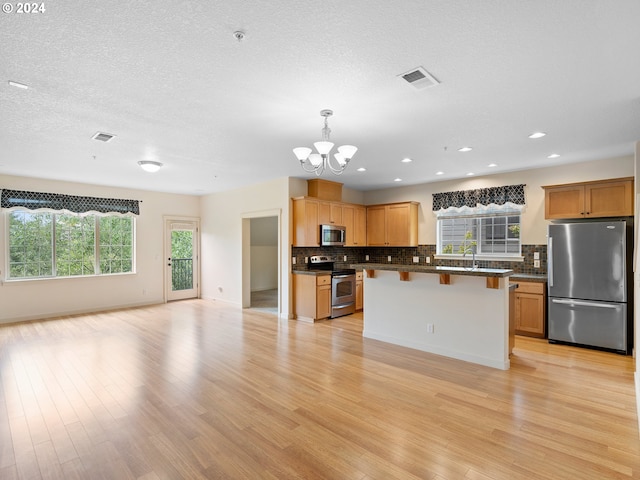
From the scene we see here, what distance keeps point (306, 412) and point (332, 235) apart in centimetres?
431

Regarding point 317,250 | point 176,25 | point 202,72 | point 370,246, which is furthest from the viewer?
point 370,246

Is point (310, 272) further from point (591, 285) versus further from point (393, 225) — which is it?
point (591, 285)

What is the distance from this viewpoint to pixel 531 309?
17.2ft

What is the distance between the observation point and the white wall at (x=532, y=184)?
5.12 meters

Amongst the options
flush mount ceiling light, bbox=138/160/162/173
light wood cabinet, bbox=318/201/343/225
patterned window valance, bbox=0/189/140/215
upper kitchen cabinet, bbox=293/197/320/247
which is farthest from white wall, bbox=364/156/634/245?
patterned window valance, bbox=0/189/140/215

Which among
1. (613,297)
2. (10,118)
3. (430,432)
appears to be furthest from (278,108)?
(613,297)

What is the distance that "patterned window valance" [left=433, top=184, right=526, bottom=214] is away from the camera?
19.4 feet

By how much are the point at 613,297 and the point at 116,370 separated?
6324 millimetres

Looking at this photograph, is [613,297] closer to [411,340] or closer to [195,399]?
[411,340]

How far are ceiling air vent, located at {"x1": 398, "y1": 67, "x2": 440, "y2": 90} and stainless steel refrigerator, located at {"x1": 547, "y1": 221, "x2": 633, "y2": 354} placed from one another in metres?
3.58

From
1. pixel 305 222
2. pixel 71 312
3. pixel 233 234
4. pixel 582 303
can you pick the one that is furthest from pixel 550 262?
pixel 71 312

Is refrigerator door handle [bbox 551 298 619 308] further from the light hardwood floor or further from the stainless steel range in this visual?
the stainless steel range

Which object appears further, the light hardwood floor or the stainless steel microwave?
the stainless steel microwave

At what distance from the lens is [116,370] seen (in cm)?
386
